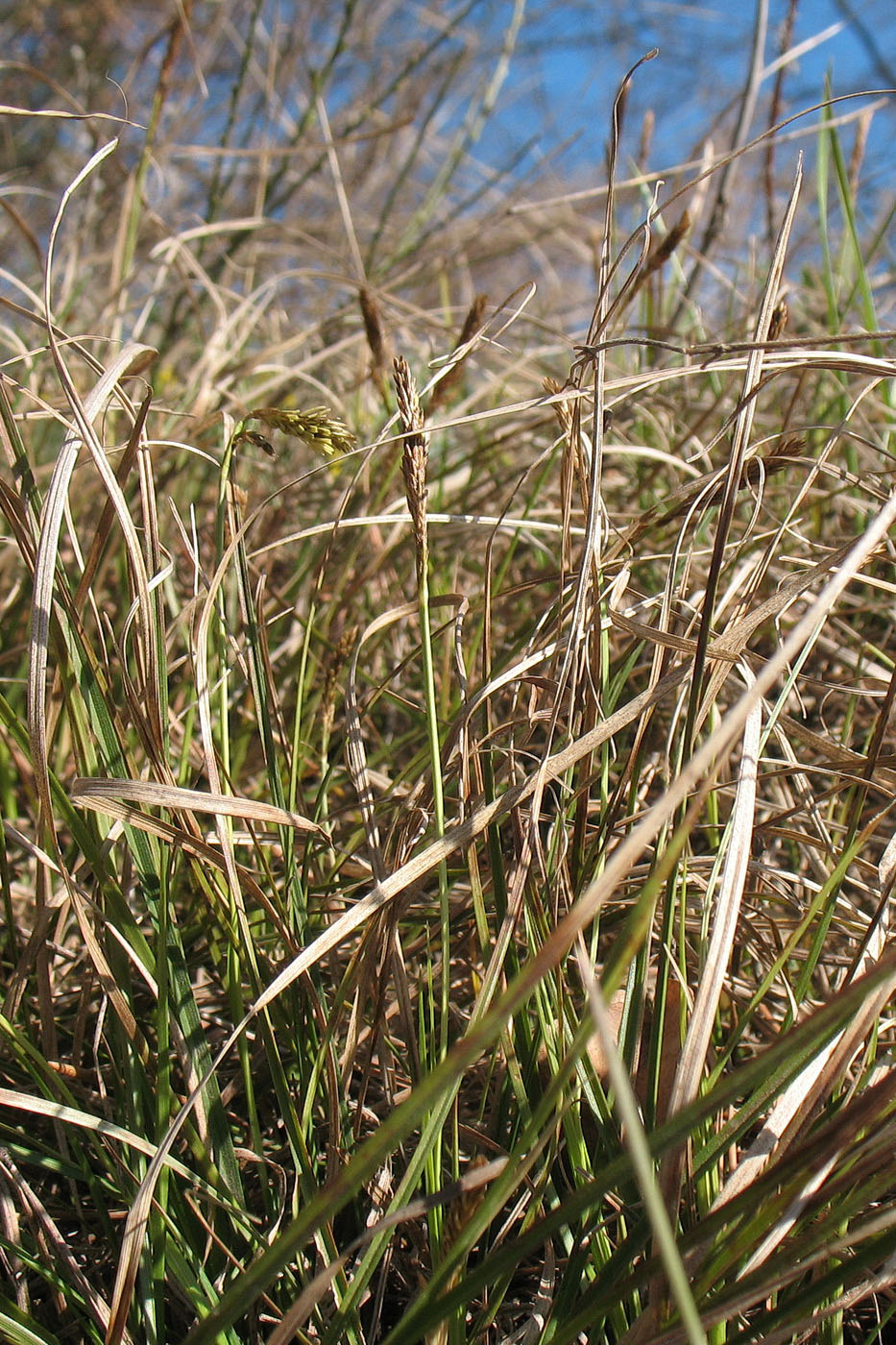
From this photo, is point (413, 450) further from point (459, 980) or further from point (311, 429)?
point (459, 980)

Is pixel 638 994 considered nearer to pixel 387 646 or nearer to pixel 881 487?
pixel 881 487

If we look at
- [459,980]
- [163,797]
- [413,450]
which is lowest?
[459,980]

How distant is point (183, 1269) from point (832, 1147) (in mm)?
307

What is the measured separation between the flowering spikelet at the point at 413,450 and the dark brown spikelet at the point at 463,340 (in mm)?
204

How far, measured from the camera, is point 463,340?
0.75 meters

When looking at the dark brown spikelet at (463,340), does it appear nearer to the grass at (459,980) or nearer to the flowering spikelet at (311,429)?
the grass at (459,980)

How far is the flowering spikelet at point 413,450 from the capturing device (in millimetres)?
441

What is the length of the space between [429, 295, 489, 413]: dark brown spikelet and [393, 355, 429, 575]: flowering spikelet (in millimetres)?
204

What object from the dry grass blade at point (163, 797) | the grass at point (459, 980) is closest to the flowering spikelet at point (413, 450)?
the grass at point (459, 980)

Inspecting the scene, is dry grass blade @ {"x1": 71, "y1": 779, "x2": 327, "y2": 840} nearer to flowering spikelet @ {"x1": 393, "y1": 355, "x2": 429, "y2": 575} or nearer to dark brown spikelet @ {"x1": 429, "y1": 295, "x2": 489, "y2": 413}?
flowering spikelet @ {"x1": 393, "y1": 355, "x2": 429, "y2": 575}

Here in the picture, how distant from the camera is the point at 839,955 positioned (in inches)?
26.6

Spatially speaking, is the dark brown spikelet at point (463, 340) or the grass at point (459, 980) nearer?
the grass at point (459, 980)

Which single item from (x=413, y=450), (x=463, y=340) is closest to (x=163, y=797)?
(x=413, y=450)

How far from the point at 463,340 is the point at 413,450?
0.35 m
